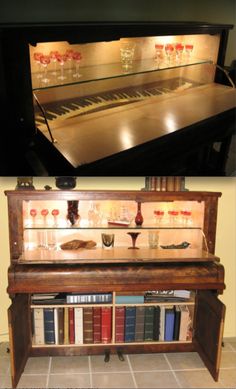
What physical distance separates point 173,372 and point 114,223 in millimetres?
1232

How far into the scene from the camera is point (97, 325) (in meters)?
3.13

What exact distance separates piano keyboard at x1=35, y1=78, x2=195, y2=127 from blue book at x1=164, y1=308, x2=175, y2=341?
1.71m

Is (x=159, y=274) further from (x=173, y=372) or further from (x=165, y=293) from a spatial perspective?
(x=173, y=372)

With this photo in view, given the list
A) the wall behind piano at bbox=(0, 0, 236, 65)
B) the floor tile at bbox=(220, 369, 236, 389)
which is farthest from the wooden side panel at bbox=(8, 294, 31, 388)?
the wall behind piano at bbox=(0, 0, 236, 65)

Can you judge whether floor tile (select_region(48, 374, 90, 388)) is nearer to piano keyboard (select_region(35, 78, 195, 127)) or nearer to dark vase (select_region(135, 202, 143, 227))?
dark vase (select_region(135, 202, 143, 227))

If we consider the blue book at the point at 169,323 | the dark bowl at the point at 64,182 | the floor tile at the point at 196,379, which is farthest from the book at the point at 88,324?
the dark bowl at the point at 64,182

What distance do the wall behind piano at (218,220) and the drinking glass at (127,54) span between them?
89 cm

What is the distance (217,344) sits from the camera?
2805 mm

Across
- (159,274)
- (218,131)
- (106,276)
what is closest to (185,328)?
(159,274)

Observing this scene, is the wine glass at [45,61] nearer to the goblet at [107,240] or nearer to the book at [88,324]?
the goblet at [107,240]

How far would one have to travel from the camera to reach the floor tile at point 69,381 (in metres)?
2.79

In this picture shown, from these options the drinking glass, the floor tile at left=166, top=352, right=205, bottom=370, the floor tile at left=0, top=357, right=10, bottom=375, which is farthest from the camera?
the floor tile at left=166, top=352, right=205, bottom=370

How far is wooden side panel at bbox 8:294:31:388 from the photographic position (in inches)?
104

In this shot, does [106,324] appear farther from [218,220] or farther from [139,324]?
[218,220]
